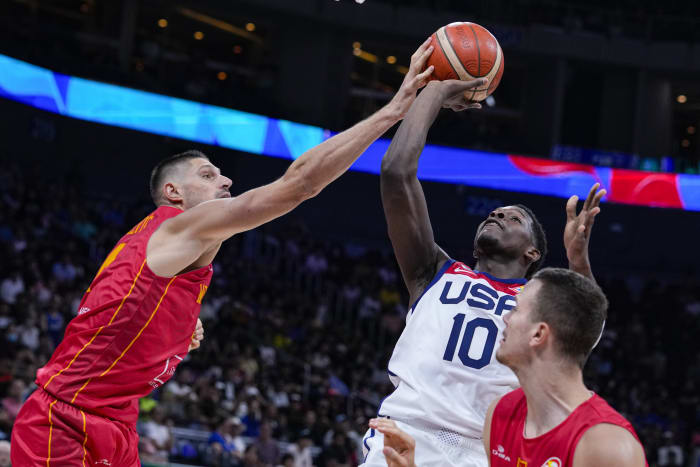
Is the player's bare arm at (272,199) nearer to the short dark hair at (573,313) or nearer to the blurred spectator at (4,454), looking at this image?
the short dark hair at (573,313)

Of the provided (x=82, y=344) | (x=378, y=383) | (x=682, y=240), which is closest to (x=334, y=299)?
(x=378, y=383)

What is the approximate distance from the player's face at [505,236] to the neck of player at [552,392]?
1.12m

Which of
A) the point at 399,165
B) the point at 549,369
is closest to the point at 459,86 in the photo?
the point at 399,165

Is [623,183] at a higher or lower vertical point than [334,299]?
higher

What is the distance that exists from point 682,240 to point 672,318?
2.89m

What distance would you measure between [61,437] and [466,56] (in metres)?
2.34

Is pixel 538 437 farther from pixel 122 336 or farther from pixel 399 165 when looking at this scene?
pixel 122 336

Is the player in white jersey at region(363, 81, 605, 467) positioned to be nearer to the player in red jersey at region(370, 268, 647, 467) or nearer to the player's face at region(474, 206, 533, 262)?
the player's face at region(474, 206, 533, 262)

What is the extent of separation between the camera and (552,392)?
276 centimetres

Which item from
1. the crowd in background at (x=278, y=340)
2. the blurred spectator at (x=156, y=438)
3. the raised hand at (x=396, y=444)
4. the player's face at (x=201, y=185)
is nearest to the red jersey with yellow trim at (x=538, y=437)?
the raised hand at (x=396, y=444)

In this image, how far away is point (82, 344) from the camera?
11.8 feet

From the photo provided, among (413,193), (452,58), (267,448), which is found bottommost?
(267,448)

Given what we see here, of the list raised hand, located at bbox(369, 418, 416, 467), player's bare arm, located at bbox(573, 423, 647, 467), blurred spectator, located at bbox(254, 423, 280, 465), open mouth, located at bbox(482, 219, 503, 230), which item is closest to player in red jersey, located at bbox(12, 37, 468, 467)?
open mouth, located at bbox(482, 219, 503, 230)

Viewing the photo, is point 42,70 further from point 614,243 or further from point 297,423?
point 614,243
